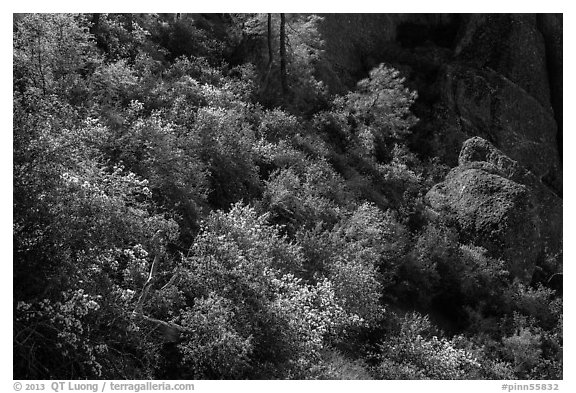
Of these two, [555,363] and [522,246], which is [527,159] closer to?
[522,246]

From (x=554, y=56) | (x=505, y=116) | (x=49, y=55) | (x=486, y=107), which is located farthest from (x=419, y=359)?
(x=554, y=56)

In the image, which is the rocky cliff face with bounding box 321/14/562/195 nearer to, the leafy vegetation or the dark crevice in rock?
the dark crevice in rock

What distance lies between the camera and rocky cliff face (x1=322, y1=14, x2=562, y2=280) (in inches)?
1133

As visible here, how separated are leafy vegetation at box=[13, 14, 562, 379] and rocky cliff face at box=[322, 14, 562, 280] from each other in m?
1.27

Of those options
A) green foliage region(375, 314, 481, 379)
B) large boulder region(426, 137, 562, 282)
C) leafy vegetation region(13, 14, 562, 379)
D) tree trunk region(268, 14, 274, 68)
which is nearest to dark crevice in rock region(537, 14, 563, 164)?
large boulder region(426, 137, 562, 282)

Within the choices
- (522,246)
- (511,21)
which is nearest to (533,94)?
(511,21)

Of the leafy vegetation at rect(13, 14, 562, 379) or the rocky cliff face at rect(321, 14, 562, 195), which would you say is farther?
the rocky cliff face at rect(321, 14, 562, 195)

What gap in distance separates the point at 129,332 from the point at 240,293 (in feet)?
10.5

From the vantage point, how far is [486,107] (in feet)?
113

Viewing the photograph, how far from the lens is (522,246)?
28422 millimetres

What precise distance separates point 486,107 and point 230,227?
68.1 feet

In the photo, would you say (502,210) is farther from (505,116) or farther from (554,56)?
(554,56)

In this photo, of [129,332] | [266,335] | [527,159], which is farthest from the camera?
[527,159]

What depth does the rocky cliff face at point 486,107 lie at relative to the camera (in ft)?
94.4
